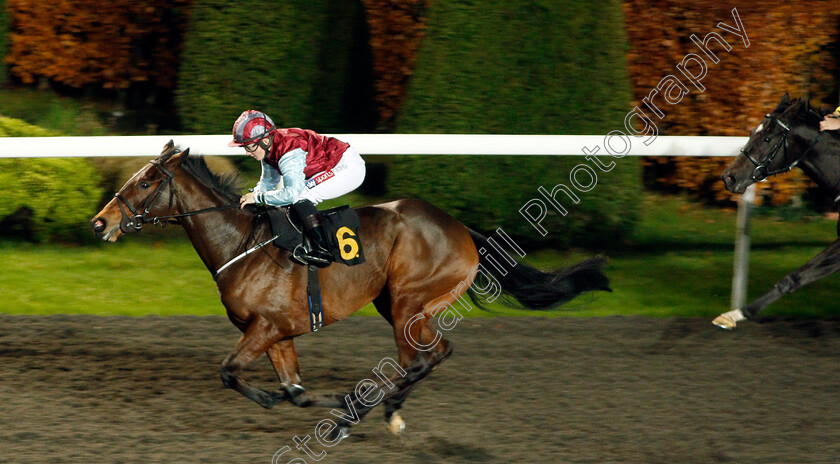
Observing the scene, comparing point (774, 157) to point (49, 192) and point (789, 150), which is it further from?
point (49, 192)

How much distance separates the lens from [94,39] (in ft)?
26.9

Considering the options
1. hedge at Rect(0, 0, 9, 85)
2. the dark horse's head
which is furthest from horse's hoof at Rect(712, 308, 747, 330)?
hedge at Rect(0, 0, 9, 85)

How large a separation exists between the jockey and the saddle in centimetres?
3

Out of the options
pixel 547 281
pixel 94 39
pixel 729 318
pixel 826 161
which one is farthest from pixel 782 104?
pixel 94 39

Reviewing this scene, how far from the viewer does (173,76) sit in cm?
853

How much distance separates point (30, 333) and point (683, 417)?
359 cm

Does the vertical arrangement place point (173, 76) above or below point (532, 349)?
below

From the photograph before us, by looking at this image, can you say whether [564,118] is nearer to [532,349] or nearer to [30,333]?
[532,349]

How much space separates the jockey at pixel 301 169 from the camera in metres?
3.88

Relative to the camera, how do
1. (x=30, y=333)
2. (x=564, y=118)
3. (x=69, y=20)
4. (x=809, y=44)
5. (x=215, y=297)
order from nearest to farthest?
(x=30, y=333), (x=215, y=297), (x=564, y=118), (x=809, y=44), (x=69, y=20)

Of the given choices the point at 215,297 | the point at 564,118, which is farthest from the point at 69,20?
the point at 564,118

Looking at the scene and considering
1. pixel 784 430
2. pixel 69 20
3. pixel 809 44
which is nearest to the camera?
pixel 784 430

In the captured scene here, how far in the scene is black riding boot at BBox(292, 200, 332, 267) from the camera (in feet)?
13.0

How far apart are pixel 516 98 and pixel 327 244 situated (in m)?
2.78
